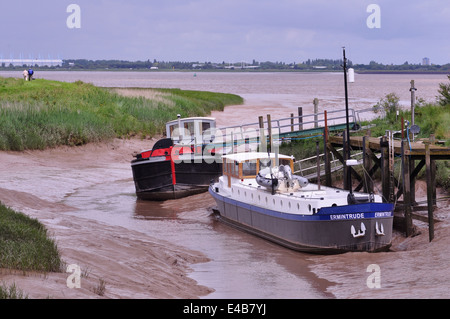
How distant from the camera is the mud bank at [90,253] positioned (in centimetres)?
1373

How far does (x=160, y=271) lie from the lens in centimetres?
1714

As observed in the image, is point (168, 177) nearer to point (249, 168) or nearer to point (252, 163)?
point (249, 168)

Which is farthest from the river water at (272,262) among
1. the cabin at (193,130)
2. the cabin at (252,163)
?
→ the cabin at (193,130)

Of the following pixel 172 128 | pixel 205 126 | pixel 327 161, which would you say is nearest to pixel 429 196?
pixel 327 161

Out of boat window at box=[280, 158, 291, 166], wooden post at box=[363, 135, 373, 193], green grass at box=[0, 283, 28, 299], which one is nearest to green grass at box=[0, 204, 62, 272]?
green grass at box=[0, 283, 28, 299]

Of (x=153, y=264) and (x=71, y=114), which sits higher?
(x=71, y=114)

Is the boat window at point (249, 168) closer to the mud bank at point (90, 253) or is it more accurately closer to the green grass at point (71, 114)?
the mud bank at point (90, 253)

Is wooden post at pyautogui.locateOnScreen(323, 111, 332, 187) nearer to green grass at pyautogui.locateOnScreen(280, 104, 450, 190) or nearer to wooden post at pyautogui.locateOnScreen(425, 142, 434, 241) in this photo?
green grass at pyautogui.locateOnScreen(280, 104, 450, 190)

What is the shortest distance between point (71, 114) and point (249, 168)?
2044 centimetres

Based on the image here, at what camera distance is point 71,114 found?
43.2 meters

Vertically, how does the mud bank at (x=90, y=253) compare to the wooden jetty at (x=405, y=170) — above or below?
below

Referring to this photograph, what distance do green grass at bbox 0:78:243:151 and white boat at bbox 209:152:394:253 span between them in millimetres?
16741

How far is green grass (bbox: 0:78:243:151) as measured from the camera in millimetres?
39531
